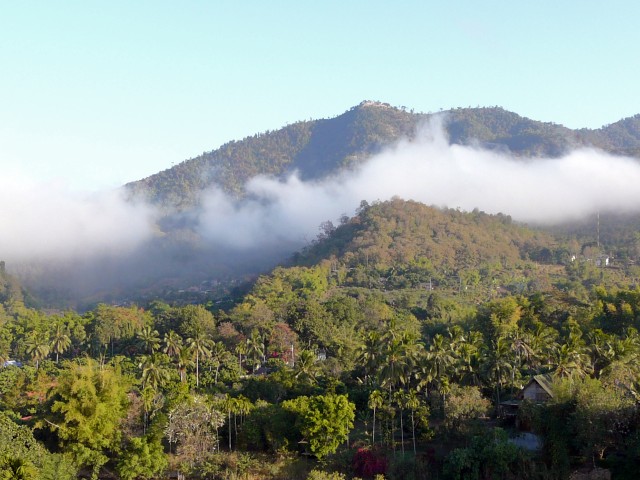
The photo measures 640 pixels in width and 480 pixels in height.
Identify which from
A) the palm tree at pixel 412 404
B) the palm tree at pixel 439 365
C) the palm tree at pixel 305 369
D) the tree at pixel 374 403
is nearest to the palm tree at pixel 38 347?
the palm tree at pixel 305 369

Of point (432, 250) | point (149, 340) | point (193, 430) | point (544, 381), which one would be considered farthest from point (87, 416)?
point (432, 250)

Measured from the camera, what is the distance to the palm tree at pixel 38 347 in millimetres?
65875

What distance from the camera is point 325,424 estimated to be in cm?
3781

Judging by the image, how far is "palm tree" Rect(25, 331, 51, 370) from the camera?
65.9 metres

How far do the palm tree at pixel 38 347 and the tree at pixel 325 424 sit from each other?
37.0 m

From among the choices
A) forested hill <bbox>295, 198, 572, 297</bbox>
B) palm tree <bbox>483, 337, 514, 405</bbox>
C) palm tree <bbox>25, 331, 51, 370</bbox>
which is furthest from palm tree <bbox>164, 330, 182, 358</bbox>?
forested hill <bbox>295, 198, 572, 297</bbox>

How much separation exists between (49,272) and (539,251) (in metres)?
126

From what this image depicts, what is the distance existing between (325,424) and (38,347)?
130 feet

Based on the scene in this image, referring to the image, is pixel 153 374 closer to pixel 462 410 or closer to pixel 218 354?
pixel 218 354

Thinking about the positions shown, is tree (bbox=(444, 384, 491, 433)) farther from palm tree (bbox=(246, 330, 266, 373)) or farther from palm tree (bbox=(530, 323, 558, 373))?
palm tree (bbox=(246, 330, 266, 373))

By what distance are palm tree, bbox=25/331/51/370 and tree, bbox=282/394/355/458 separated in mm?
37034

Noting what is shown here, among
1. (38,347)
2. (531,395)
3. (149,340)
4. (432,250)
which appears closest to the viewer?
(531,395)

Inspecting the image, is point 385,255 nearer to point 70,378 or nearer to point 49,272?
point 70,378

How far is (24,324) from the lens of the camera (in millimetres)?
80188
